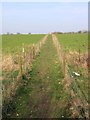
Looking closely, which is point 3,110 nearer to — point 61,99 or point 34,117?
point 34,117

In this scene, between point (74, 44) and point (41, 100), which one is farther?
point (74, 44)

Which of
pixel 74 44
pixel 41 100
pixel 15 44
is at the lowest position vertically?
pixel 41 100

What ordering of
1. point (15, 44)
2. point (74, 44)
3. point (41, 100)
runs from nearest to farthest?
1. point (41, 100)
2. point (74, 44)
3. point (15, 44)

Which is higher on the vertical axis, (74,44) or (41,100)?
(74,44)

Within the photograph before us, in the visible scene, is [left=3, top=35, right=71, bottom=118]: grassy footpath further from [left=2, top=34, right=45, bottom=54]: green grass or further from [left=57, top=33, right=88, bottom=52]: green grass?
[left=2, top=34, right=45, bottom=54]: green grass

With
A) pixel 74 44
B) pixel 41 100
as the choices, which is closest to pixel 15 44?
pixel 74 44

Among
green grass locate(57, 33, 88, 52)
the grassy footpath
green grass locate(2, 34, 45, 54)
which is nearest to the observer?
the grassy footpath

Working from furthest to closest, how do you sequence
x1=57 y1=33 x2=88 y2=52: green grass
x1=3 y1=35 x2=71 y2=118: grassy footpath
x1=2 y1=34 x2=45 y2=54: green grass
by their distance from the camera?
x1=57 y1=33 x2=88 y2=52: green grass
x1=2 y1=34 x2=45 y2=54: green grass
x1=3 y1=35 x2=71 y2=118: grassy footpath

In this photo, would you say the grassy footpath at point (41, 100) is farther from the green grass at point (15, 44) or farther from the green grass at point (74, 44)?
the green grass at point (15, 44)

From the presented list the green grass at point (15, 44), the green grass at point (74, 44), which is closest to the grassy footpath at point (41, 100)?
the green grass at point (74, 44)

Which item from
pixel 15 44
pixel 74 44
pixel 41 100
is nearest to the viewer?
pixel 41 100

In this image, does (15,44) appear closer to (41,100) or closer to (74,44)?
(74,44)

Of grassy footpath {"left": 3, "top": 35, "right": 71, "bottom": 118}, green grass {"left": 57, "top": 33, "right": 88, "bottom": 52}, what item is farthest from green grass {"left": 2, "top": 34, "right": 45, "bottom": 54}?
grassy footpath {"left": 3, "top": 35, "right": 71, "bottom": 118}

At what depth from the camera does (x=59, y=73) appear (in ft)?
46.2
